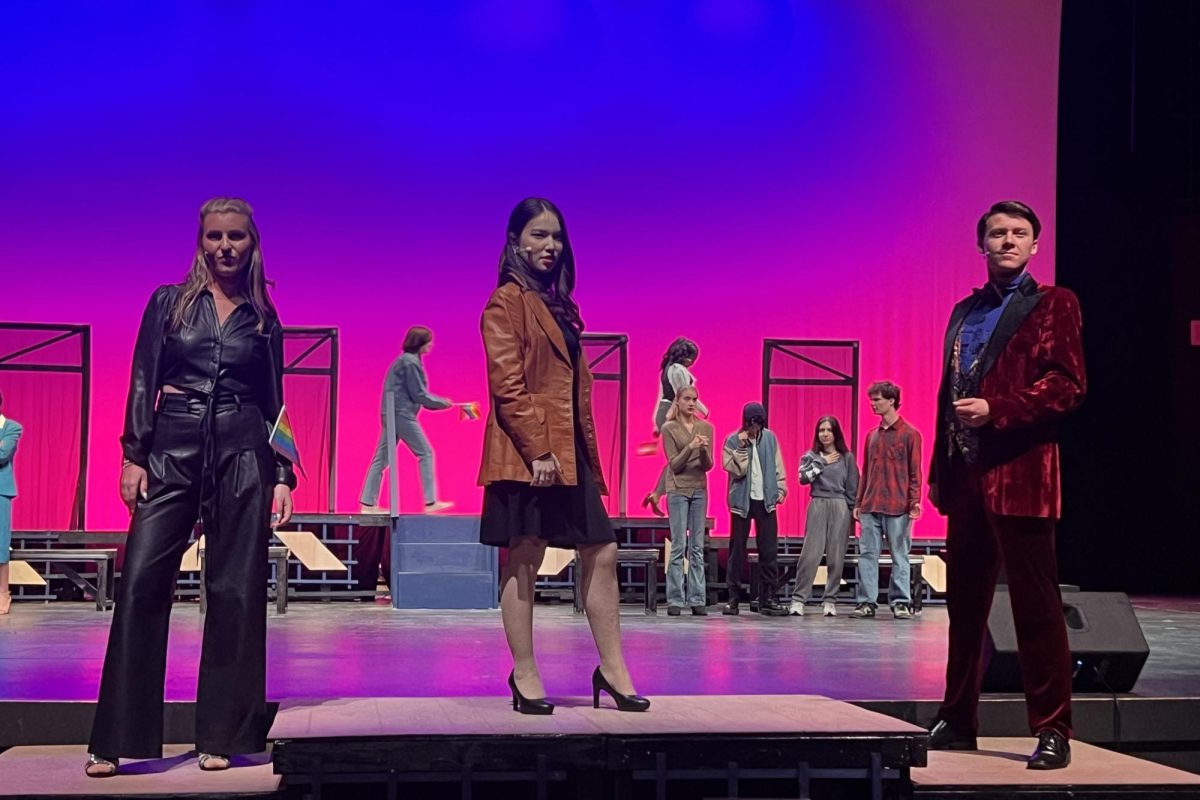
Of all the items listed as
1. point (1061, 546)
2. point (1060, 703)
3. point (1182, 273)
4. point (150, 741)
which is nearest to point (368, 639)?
point (150, 741)

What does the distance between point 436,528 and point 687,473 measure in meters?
1.79

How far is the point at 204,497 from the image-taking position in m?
3.81

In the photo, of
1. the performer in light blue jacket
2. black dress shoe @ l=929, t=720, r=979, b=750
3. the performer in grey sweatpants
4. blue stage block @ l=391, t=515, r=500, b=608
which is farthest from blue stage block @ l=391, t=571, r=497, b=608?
black dress shoe @ l=929, t=720, r=979, b=750

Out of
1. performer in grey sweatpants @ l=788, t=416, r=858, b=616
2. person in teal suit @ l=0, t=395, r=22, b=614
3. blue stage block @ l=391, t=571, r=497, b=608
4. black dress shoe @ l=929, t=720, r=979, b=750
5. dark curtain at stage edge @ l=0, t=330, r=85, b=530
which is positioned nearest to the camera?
black dress shoe @ l=929, t=720, r=979, b=750

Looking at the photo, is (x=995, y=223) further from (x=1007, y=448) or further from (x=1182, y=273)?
(x=1182, y=273)

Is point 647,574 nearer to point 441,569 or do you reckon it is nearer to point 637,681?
point 441,569

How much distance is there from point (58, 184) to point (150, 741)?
336 inches

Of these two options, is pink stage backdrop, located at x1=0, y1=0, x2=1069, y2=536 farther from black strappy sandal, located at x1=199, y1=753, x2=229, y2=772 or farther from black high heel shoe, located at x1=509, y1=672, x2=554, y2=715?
black strappy sandal, located at x1=199, y1=753, x2=229, y2=772

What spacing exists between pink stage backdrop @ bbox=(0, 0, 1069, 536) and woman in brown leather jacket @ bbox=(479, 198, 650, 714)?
7363mm

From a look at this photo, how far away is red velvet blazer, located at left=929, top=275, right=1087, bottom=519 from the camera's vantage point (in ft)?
12.6

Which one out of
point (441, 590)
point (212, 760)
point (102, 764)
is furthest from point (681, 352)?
point (102, 764)

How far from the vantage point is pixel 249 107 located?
37.4 ft

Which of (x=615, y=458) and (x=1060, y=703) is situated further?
(x=615, y=458)

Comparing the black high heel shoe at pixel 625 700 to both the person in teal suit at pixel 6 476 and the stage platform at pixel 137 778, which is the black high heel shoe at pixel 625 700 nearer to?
the stage platform at pixel 137 778
